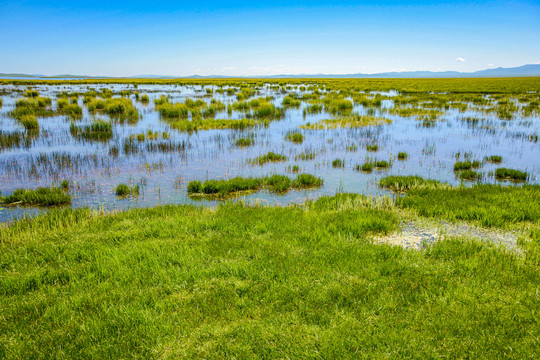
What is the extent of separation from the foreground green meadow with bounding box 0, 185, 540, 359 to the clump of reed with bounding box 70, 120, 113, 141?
1325 centimetres

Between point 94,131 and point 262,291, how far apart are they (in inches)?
803

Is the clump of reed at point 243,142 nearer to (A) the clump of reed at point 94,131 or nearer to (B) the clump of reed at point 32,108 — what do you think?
(A) the clump of reed at point 94,131

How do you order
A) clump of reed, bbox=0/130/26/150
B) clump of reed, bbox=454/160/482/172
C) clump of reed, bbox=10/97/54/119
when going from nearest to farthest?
clump of reed, bbox=454/160/482/172, clump of reed, bbox=0/130/26/150, clump of reed, bbox=10/97/54/119

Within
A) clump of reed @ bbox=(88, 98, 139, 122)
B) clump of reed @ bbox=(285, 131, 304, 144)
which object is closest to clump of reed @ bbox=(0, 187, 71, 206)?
clump of reed @ bbox=(285, 131, 304, 144)

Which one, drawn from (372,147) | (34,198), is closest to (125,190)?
(34,198)

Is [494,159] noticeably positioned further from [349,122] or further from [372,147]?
[349,122]

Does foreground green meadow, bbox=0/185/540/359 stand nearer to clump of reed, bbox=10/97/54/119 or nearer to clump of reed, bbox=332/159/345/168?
clump of reed, bbox=332/159/345/168

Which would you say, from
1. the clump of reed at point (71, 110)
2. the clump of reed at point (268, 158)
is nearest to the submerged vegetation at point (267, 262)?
the clump of reed at point (268, 158)

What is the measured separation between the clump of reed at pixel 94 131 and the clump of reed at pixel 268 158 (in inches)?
392

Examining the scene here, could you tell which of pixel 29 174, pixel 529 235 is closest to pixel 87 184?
pixel 29 174

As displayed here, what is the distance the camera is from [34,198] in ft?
32.6

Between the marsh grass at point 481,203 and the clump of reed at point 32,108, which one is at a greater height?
the clump of reed at point 32,108

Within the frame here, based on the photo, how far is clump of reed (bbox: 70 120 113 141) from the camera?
19.5 metres

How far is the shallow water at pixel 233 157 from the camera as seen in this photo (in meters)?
11.3
